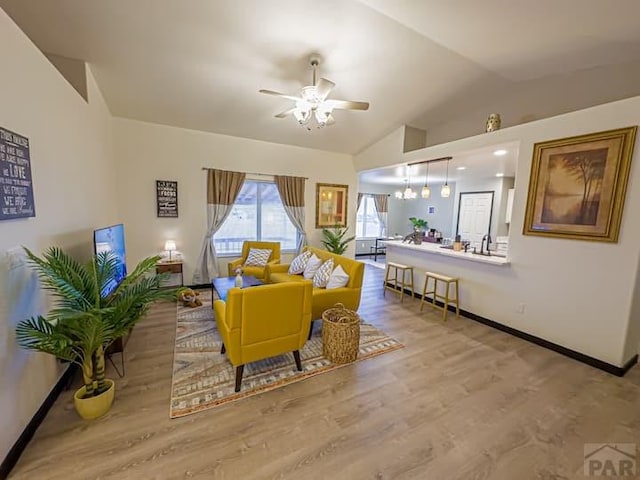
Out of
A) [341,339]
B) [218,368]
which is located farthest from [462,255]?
[218,368]

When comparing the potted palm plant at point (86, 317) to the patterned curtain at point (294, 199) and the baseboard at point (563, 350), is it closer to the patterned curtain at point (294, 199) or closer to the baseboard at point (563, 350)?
the patterned curtain at point (294, 199)

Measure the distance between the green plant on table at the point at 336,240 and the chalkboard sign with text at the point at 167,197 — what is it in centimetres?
306

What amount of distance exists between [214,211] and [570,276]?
522 cm

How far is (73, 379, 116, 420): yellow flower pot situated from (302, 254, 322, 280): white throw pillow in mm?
2524

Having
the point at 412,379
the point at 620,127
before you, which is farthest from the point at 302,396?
the point at 620,127

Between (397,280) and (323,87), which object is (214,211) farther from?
(397,280)

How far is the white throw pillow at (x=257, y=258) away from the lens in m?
4.80

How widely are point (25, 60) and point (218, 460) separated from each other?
293 centimetres

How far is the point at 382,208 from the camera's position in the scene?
29.8ft

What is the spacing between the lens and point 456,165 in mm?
5250

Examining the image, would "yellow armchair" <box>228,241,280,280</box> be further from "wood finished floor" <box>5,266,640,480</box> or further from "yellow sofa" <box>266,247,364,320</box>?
"wood finished floor" <box>5,266,640,480</box>

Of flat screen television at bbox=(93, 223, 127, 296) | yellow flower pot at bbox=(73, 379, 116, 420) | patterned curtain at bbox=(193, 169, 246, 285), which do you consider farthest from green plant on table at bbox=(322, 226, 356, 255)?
yellow flower pot at bbox=(73, 379, 116, 420)

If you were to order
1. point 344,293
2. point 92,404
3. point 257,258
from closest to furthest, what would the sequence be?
point 92,404, point 344,293, point 257,258

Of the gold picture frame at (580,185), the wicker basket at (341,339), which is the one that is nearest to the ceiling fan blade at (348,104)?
the gold picture frame at (580,185)
